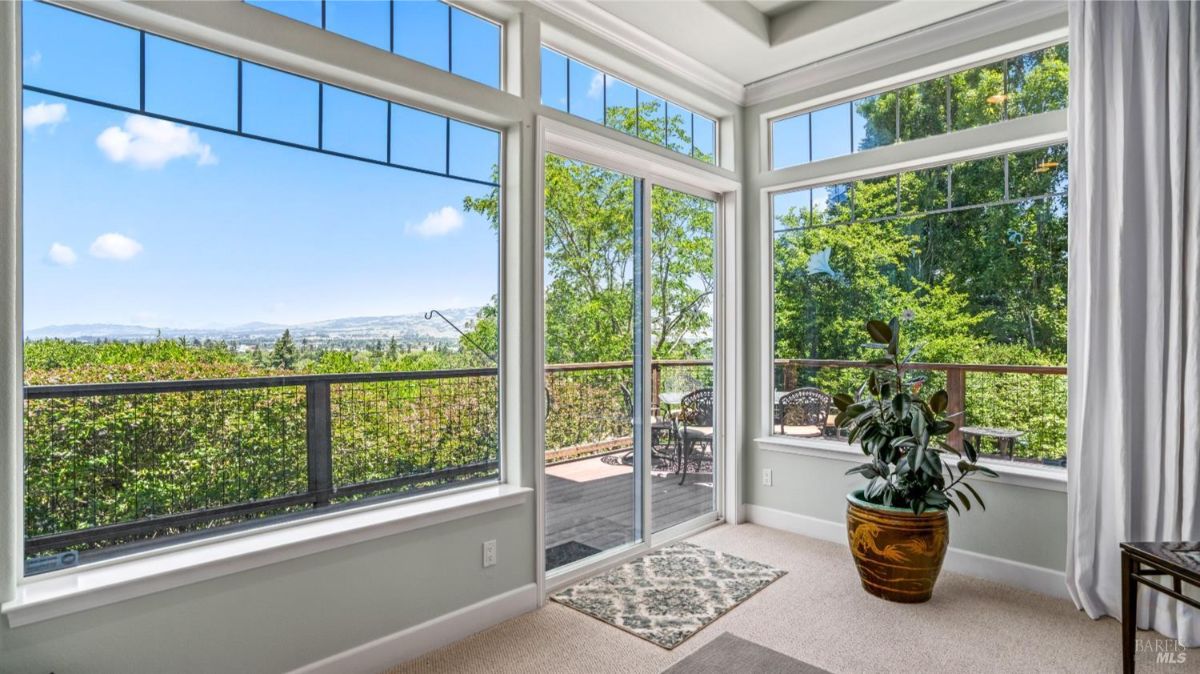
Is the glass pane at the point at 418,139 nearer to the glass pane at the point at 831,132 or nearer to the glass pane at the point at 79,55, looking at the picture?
the glass pane at the point at 79,55

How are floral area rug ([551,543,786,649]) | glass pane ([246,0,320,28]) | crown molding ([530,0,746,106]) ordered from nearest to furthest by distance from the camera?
glass pane ([246,0,320,28]), floral area rug ([551,543,786,649]), crown molding ([530,0,746,106])

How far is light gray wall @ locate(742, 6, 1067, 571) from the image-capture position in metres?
3.04

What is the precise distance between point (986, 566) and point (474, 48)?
3.61m

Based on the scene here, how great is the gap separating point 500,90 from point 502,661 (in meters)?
2.42

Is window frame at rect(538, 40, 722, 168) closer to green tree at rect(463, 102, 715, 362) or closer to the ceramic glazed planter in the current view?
green tree at rect(463, 102, 715, 362)

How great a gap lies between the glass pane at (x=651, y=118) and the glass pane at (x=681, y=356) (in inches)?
12.1

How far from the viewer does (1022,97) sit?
123 inches

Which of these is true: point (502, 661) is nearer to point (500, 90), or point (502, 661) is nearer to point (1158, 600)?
point (500, 90)

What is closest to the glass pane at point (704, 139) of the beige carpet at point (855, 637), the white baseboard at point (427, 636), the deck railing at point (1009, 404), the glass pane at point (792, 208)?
the glass pane at point (792, 208)

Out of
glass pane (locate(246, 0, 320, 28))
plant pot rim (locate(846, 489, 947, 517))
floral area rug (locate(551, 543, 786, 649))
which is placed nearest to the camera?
glass pane (locate(246, 0, 320, 28))

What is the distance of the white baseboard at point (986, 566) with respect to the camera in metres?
2.99

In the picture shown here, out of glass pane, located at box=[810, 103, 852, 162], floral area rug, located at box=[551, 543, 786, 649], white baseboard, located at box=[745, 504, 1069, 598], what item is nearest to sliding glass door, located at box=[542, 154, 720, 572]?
floral area rug, located at box=[551, 543, 786, 649]

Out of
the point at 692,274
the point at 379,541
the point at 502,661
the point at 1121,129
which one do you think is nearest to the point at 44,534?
the point at 379,541

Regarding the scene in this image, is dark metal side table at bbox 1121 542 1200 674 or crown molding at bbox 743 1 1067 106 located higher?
crown molding at bbox 743 1 1067 106
